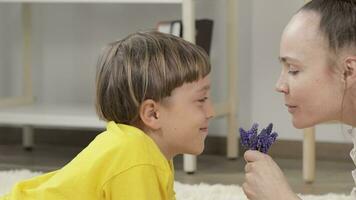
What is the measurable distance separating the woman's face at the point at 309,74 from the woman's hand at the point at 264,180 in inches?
3.5

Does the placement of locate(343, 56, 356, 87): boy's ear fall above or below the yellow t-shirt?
above

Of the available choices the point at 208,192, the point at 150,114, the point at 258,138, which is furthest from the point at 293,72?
the point at 208,192

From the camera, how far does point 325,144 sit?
2.79 meters

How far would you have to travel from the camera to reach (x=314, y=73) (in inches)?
49.5

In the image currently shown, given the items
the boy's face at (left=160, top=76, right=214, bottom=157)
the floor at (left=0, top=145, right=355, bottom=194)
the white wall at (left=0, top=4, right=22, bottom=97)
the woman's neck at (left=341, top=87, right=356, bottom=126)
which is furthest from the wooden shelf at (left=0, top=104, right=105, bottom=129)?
the woman's neck at (left=341, top=87, right=356, bottom=126)

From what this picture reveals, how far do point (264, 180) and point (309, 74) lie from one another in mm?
196

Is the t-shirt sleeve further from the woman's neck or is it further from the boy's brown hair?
the woman's neck

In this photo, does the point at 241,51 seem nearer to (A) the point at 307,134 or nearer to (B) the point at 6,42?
(A) the point at 307,134

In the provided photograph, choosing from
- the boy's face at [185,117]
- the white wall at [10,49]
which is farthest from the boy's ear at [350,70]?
the white wall at [10,49]

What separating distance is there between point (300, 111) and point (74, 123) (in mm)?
1360

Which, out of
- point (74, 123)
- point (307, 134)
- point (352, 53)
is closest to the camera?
point (352, 53)

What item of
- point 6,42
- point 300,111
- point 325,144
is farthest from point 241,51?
point 300,111

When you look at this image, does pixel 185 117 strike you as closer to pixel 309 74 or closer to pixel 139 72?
pixel 139 72

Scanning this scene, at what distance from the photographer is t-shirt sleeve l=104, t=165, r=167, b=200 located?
1.19 meters
